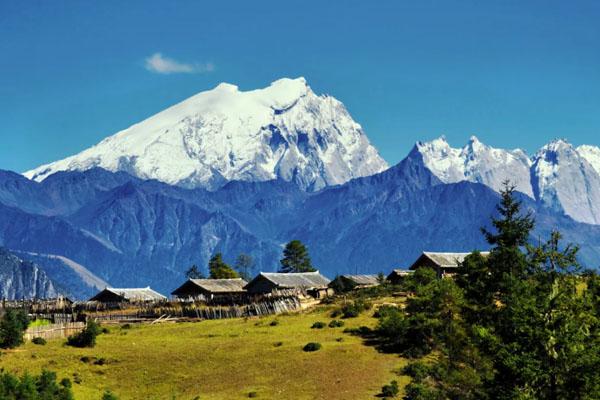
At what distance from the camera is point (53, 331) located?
291ft

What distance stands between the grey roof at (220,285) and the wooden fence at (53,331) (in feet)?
176

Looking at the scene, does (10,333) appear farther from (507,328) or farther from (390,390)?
(507,328)

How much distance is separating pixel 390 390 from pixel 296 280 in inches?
3229

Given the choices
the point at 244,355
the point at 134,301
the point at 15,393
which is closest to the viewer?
the point at 15,393

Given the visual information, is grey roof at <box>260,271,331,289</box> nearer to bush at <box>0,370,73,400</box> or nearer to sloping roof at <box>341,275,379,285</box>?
sloping roof at <box>341,275,379,285</box>

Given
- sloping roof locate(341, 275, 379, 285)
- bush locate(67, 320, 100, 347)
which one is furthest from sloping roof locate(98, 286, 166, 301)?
bush locate(67, 320, 100, 347)

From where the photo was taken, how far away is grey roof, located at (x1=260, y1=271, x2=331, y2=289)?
141m

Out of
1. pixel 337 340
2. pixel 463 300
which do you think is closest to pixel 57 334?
pixel 337 340

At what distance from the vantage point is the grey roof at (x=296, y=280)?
5564 inches

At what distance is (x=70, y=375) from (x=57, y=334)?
55.9 feet

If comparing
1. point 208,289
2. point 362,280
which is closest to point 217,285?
point 208,289

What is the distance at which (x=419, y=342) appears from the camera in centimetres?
7869

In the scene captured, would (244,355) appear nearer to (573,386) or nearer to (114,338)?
(114,338)

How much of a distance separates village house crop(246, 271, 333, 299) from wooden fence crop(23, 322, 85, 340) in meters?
46.3
